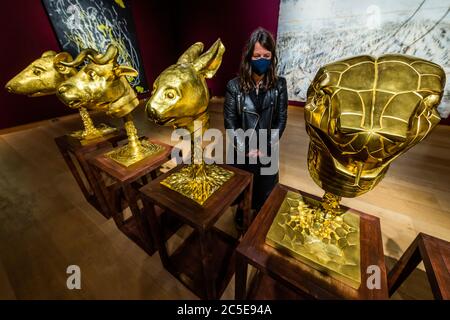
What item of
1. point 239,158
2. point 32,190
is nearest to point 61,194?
point 32,190

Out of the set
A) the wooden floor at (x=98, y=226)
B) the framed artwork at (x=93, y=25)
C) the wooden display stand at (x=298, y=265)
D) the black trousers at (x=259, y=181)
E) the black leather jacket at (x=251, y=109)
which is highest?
the framed artwork at (x=93, y=25)

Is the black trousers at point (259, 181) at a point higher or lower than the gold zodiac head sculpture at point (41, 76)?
lower

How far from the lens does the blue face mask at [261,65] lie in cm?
93

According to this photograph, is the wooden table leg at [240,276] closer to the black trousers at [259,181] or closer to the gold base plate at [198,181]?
the gold base plate at [198,181]

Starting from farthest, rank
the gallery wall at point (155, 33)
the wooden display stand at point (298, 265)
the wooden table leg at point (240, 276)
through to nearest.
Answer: the gallery wall at point (155, 33) < the wooden table leg at point (240, 276) < the wooden display stand at point (298, 265)

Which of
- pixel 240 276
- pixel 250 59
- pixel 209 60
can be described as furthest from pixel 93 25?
pixel 240 276

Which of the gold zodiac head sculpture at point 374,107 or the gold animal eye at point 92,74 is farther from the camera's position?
the gold animal eye at point 92,74

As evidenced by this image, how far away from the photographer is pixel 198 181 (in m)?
0.86

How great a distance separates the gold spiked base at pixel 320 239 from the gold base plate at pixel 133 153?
2.61ft

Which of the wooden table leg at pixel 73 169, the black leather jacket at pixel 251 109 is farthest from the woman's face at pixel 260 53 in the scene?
the wooden table leg at pixel 73 169

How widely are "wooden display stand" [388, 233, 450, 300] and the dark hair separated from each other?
87cm

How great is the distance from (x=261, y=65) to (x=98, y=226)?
149 centimetres

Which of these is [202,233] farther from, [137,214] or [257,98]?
[257,98]

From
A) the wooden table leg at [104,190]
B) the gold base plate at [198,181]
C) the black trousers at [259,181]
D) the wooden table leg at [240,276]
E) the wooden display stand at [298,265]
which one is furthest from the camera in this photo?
the black trousers at [259,181]
